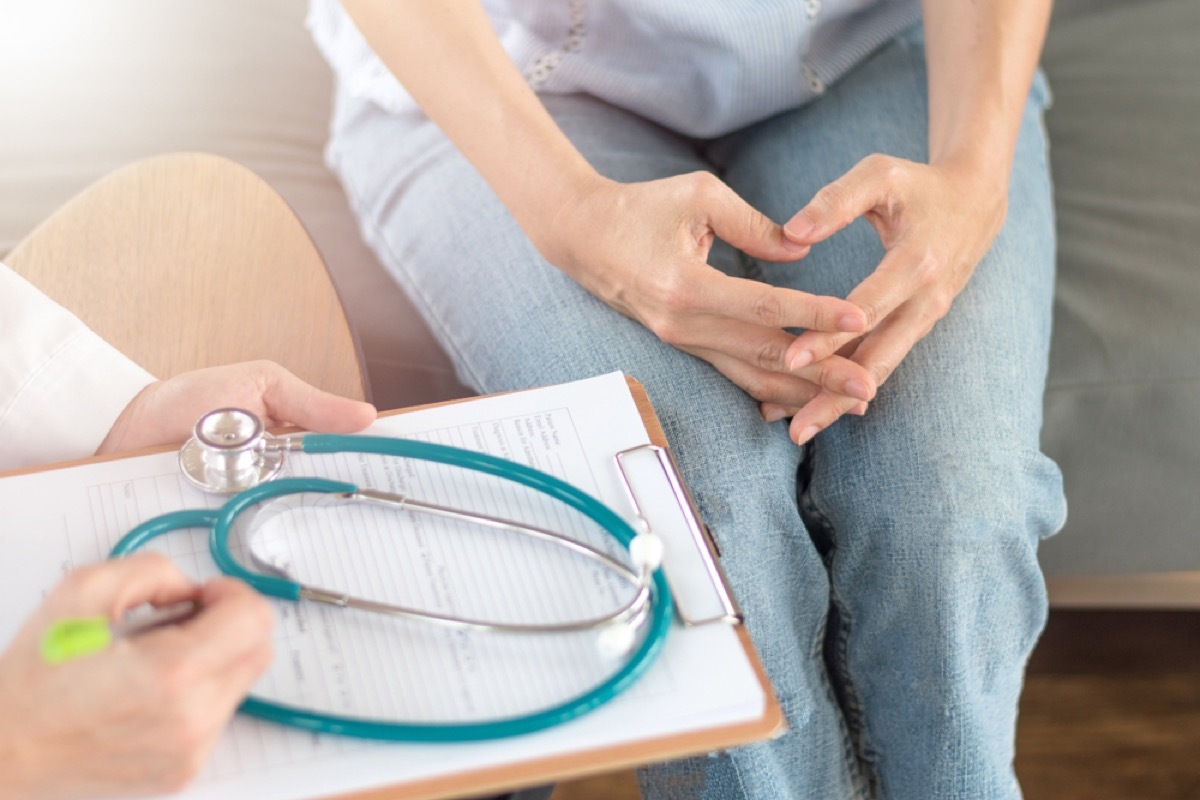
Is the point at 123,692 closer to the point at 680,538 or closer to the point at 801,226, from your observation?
the point at 680,538

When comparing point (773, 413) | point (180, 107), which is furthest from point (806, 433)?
point (180, 107)

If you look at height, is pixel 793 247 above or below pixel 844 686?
above

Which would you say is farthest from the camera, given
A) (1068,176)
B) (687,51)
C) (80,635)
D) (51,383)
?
(1068,176)

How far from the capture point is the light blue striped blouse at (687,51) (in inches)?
35.8

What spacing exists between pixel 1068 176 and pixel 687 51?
460mm

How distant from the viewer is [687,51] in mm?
940

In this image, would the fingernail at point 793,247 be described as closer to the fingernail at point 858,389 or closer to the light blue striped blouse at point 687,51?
the fingernail at point 858,389

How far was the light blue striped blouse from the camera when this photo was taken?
910mm

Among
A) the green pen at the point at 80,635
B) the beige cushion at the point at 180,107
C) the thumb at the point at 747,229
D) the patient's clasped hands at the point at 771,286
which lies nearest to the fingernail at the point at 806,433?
the patient's clasped hands at the point at 771,286

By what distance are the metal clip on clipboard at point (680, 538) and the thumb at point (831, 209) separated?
0.24m

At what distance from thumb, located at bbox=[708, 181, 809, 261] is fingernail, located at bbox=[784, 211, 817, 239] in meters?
0.01

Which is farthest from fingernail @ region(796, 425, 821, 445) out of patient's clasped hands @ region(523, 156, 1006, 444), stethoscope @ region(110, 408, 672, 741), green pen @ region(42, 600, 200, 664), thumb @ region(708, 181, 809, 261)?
green pen @ region(42, 600, 200, 664)

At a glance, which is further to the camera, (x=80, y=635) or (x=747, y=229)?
(x=747, y=229)

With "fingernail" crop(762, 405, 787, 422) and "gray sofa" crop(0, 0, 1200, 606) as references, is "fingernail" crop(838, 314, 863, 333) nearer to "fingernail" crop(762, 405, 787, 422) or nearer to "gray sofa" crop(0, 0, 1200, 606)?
"fingernail" crop(762, 405, 787, 422)
